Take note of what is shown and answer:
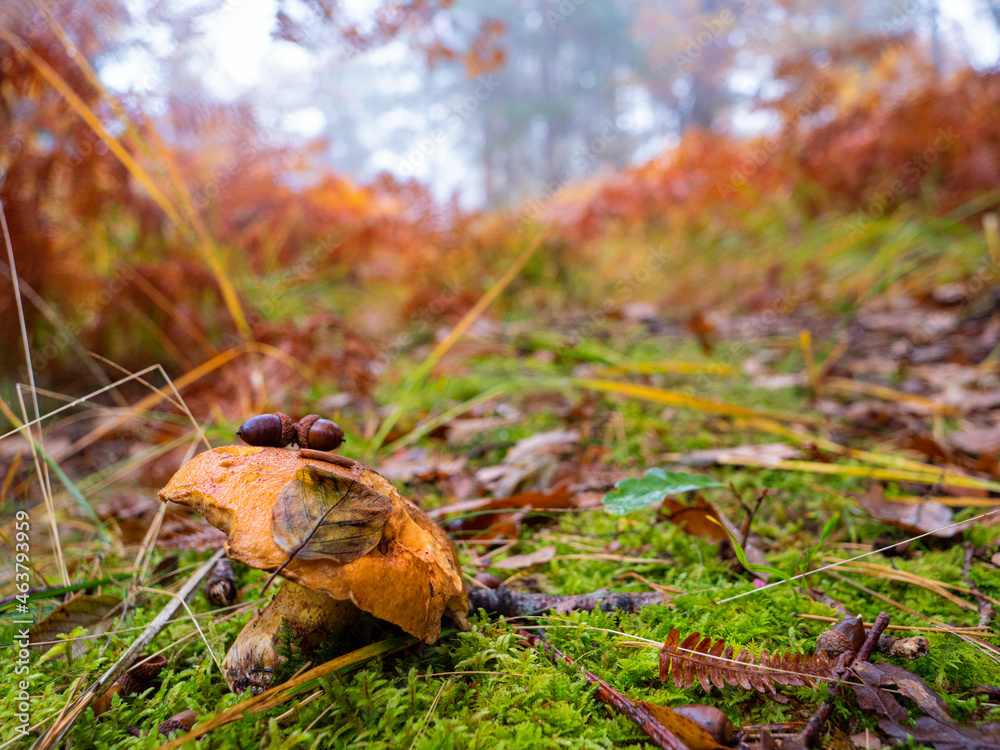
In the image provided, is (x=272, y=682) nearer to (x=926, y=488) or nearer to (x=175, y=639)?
(x=175, y=639)

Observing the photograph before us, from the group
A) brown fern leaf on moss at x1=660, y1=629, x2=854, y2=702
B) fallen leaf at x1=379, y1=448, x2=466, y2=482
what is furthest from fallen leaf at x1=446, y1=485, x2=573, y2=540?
brown fern leaf on moss at x1=660, y1=629, x2=854, y2=702

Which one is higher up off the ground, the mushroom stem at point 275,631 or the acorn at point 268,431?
the acorn at point 268,431

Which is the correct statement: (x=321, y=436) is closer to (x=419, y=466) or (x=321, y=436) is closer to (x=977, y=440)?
(x=419, y=466)

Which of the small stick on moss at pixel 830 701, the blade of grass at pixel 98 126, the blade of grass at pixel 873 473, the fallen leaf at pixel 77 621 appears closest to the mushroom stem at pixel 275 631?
the fallen leaf at pixel 77 621

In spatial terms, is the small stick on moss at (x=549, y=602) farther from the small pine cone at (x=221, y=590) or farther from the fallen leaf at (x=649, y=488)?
the small pine cone at (x=221, y=590)

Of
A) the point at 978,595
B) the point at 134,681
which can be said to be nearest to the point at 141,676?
the point at 134,681

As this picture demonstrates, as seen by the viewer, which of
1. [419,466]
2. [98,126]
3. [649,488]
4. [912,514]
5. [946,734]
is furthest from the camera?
[98,126]

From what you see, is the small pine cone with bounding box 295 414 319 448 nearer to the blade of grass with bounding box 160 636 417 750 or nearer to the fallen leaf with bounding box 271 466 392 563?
the fallen leaf with bounding box 271 466 392 563
